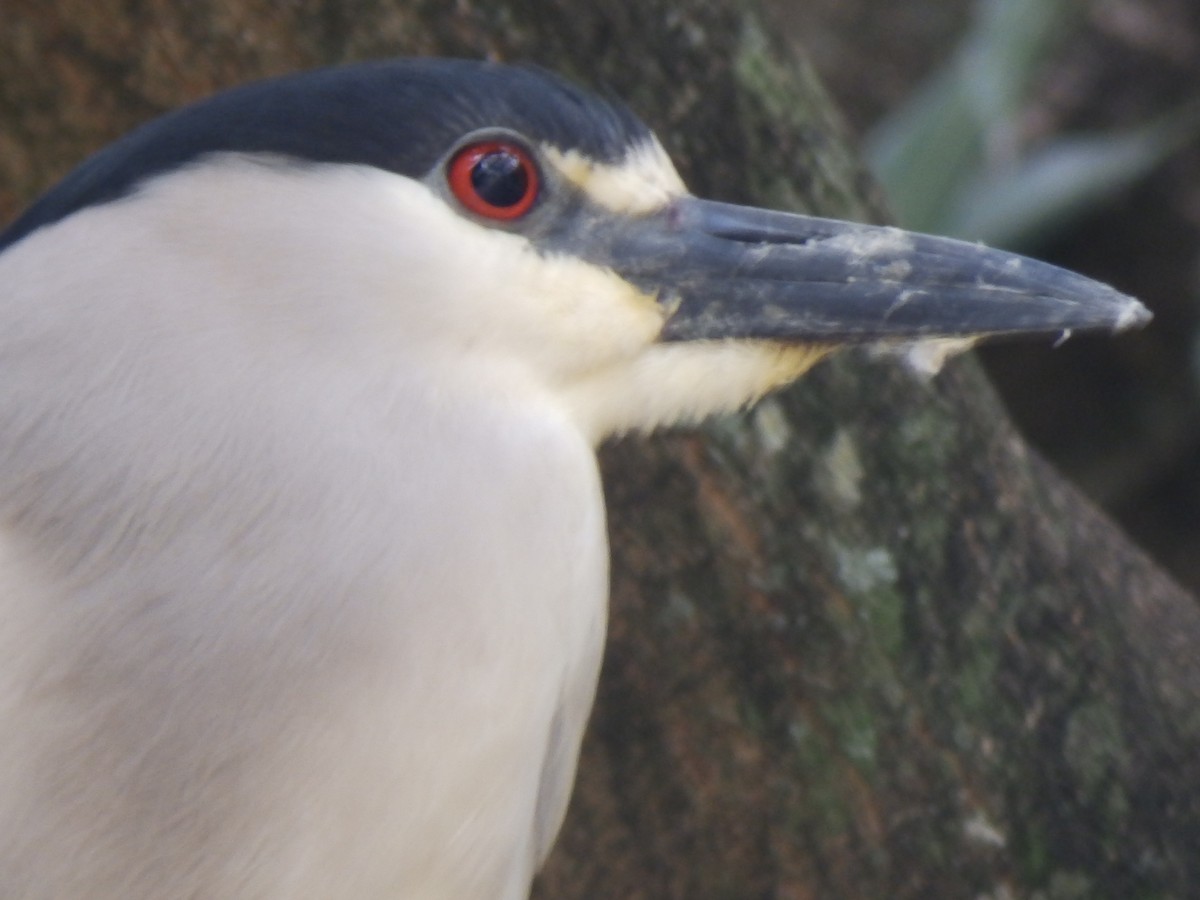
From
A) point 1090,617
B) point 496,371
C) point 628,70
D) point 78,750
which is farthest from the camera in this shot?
point 1090,617

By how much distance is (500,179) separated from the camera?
140 centimetres

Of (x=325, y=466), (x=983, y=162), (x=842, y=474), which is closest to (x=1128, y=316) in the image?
(x=842, y=474)

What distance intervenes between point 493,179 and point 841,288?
1.13ft

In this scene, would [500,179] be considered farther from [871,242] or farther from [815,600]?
[815,600]

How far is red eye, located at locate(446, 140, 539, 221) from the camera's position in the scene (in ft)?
4.55

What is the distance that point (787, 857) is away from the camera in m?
1.85

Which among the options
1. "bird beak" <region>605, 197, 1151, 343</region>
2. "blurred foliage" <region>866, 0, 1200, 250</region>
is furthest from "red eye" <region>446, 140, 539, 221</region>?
"blurred foliage" <region>866, 0, 1200, 250</region>

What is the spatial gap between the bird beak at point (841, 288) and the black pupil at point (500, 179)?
0.43 feet

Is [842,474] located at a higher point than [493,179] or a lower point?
lower

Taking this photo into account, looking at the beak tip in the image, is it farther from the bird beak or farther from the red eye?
the red eye

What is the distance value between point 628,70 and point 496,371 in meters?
→ 0.50

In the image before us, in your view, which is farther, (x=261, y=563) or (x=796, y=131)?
(x=796, y=131)

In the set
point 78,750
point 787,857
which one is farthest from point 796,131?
point 78,750

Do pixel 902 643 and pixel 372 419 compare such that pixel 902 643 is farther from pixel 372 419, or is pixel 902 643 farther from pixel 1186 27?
pixel 1186 27
